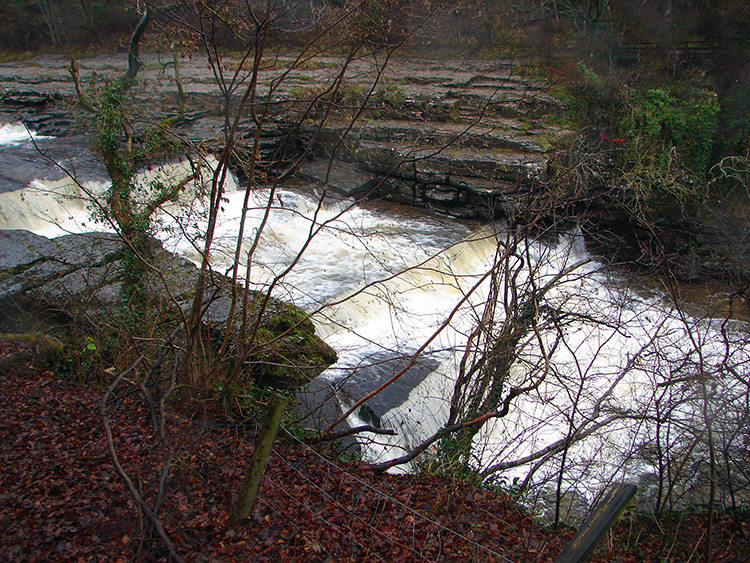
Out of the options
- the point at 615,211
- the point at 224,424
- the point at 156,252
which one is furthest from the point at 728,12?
the point at 224,424

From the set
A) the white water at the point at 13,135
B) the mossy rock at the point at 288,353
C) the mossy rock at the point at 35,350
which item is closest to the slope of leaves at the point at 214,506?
the mossy rock at the point at 35,350

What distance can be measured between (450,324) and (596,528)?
4751mm

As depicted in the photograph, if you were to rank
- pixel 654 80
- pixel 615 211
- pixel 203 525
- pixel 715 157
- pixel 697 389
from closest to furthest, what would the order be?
1. pixel 203 525
2. pixel 697 389
3. pixel 615 211
4. pixel 715 157
5. pixel 654 80

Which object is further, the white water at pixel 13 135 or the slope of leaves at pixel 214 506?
the white water at pixel 13 135

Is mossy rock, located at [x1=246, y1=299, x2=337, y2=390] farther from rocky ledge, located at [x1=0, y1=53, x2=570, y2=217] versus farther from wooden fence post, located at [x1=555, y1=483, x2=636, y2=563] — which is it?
rocky ledge, located at [x1=0, y1=53, x2=570, y2=217]

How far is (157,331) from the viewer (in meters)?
5.66

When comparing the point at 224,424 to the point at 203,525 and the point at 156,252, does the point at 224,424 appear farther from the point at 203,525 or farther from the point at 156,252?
the point at 156,252

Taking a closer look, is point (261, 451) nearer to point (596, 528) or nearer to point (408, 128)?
point (596, 528)

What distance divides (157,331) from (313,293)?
3.47 meters

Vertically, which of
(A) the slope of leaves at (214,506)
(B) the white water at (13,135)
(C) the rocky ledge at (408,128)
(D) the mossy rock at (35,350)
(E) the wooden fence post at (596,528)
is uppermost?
(C) the rocky ledge at (408,128)

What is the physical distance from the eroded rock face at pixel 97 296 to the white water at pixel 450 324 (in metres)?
0.42

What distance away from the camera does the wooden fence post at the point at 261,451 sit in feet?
9.50

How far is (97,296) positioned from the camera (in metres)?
6.49

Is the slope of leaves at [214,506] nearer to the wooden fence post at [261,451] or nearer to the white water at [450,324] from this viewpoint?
the wooden fence post at [261,451]
